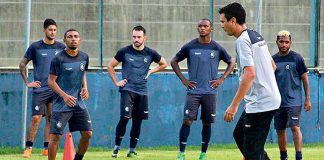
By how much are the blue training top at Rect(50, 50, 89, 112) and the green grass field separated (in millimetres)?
2901

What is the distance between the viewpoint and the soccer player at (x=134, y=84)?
57.1 feet

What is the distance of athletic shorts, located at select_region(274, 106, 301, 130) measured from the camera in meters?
15.7

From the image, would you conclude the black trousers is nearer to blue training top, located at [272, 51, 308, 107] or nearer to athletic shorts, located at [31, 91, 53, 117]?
blue training top, located at [272, 51, 308, 107]

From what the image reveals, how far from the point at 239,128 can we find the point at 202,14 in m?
9.32

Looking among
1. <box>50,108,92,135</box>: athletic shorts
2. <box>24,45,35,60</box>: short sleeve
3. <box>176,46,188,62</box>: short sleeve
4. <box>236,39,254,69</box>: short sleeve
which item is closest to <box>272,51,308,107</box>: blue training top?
<box>176,46,188,62</box>: short sleeve

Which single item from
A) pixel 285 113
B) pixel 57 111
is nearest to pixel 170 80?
pixel 285 113

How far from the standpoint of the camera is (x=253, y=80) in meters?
10.9

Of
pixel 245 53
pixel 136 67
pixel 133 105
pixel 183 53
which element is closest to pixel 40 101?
pixel 133 105

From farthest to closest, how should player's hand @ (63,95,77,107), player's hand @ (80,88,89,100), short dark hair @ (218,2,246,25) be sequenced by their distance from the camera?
Answer: player's hand @ (80,88,89,100) < player's hand @ (63,95,77,107) < short dark hair @ (218,2,246,25)

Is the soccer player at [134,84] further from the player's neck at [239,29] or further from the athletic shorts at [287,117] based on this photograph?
the player's neck at [239,29]

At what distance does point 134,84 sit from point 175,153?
6.48ft

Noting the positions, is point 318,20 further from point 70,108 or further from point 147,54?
point 70,108

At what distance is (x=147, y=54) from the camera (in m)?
17.6

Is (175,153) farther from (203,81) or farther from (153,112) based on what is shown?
(203,81)
